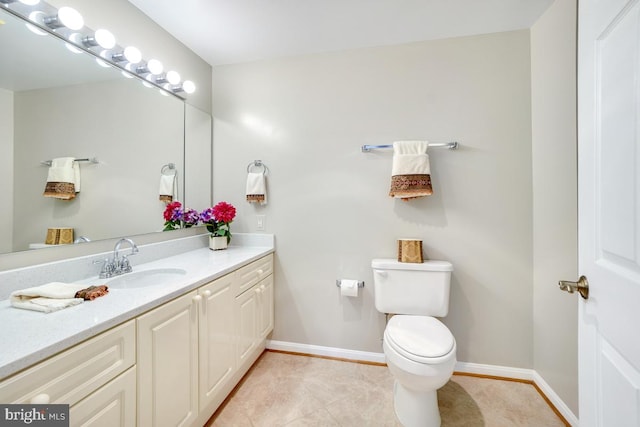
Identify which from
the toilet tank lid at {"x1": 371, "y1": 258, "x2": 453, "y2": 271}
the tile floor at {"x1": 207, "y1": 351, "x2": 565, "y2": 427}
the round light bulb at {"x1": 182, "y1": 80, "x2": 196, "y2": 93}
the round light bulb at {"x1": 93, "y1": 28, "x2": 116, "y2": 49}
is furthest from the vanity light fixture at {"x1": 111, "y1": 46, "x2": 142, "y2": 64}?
the tile floor at {"x1": 207, "y1": 351, "x2": 565, "y2": 427}

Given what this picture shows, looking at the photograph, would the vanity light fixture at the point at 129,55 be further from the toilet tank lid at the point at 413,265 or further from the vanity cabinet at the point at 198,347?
the toilet tank lid at the point at 413,265

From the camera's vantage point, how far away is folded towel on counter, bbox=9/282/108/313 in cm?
90

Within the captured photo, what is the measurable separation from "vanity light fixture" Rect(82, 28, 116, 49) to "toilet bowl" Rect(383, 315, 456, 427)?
6.95 ft

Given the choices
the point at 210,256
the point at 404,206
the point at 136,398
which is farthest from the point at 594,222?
the point at 210,256

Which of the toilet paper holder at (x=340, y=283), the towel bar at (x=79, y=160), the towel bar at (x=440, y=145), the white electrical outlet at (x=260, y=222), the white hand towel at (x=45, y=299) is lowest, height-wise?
the toilet paper holder at (x=340, y=283)

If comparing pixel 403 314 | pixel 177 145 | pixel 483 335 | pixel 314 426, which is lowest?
pixel 314 426

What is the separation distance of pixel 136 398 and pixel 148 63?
1777mm

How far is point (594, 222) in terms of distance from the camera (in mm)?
701

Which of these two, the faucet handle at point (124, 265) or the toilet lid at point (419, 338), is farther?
the faucet handle at point (124, 265)

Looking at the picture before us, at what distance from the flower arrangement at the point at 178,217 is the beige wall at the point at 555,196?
7.61 ft

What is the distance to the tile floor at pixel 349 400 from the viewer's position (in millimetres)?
1442

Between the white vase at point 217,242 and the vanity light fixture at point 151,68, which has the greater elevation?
the vanity light fixture at point 151,68

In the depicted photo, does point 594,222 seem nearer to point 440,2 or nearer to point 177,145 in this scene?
point 440,2

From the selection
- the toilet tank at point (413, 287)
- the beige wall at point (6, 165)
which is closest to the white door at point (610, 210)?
the toilet tank at point (413, 287)
